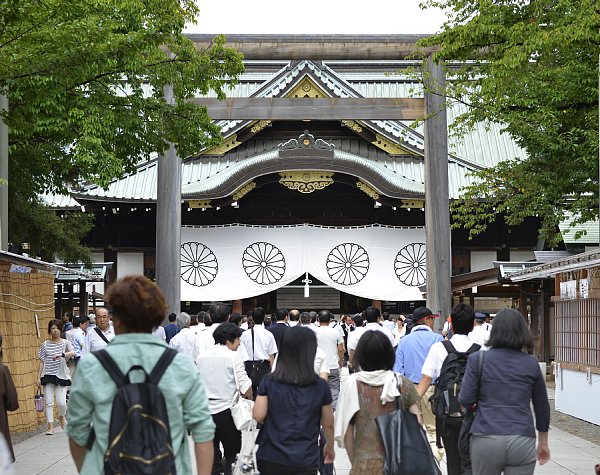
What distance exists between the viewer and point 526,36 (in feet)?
36.8

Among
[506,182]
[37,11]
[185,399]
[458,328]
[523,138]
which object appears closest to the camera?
[185,399]

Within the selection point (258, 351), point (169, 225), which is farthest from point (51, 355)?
point (169, 225)

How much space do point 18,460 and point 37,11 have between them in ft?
14.8

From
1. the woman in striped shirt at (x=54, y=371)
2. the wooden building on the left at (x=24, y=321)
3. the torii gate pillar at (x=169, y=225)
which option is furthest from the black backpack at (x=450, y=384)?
the torii gate pillar at (x=169, y=225)

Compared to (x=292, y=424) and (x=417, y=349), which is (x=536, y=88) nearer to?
(x=417, y=349)

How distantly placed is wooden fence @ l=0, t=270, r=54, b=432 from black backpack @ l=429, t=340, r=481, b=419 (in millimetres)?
6728

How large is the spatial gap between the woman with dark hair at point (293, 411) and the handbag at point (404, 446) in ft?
1.43

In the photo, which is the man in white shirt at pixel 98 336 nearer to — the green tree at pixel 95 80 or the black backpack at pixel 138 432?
the green tree at pixel 95 80

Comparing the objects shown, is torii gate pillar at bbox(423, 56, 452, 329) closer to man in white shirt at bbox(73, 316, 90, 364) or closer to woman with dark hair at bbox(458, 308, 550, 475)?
man in white shirt at bbox(73, 316, 90, 364)

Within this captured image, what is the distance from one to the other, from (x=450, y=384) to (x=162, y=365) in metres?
3.04

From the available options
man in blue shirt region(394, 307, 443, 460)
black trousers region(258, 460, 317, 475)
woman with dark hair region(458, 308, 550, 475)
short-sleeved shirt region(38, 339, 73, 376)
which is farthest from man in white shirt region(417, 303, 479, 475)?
short-sleeved shirt region(38, 339, 73, 376)

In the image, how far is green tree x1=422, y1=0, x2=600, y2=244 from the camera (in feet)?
35.9

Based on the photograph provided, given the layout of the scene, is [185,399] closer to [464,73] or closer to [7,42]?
[7,42]

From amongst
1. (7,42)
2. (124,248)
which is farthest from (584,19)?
(124,248)
